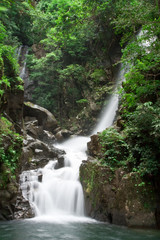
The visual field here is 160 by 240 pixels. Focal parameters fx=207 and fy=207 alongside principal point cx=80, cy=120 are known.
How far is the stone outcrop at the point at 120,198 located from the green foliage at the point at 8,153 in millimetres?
3124

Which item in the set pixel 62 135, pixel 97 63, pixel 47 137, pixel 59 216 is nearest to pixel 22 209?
pixel 59 216

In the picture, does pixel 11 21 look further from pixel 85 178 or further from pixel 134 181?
pixel 134 181

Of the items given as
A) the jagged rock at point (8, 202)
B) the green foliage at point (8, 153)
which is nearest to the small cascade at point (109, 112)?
the green foliage at point (8, 153)

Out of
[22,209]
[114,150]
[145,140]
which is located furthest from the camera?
[114,150]

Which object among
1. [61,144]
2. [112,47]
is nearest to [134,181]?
[61,144]

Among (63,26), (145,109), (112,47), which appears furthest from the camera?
(112,47)

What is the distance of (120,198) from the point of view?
263 inches

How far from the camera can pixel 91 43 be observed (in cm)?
2094

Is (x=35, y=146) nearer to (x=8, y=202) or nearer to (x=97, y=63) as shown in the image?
(x=8, y=202)

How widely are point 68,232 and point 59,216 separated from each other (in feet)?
7.09

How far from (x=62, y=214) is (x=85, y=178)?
167cm

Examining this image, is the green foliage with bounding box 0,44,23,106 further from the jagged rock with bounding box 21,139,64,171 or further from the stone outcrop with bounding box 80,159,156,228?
the stone outcrop with bounding box 80,159,156,228

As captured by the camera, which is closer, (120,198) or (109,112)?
(120,198)

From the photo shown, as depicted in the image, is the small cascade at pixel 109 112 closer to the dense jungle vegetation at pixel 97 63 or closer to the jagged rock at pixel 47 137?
the dense jungle vegetation at pixel 97 63
